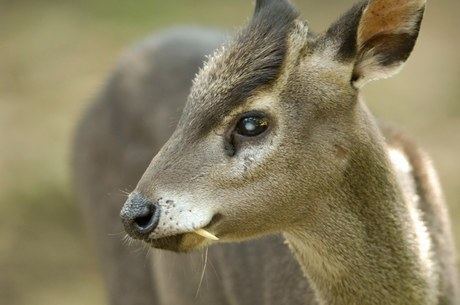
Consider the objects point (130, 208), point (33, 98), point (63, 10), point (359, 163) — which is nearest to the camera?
point (130, 208)

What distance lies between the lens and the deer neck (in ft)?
12.9

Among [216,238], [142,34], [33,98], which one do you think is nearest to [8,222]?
[33,98]

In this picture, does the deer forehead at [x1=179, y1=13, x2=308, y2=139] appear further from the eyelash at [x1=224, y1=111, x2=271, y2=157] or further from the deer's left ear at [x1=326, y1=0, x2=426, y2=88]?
the deer's left ear at [x1=326, y1=0, x2=426, y2=88]

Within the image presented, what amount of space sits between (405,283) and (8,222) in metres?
4.66

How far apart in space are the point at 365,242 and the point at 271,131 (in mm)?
584

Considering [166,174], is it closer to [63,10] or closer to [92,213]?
[92,213]

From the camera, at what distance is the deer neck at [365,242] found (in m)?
3.93

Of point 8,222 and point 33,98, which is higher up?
point 33,98

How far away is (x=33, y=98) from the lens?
9.81 metres

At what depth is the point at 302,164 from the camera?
12.5 feet

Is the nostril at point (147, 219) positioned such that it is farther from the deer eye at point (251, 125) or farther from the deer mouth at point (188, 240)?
the deer eye at point (251, 125)

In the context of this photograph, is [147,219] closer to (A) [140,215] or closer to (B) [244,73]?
(A) [140,215]

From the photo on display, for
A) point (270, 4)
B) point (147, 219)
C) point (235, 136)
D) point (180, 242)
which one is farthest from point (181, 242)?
point (270, 4)

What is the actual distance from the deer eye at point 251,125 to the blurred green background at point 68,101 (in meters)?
2.51
